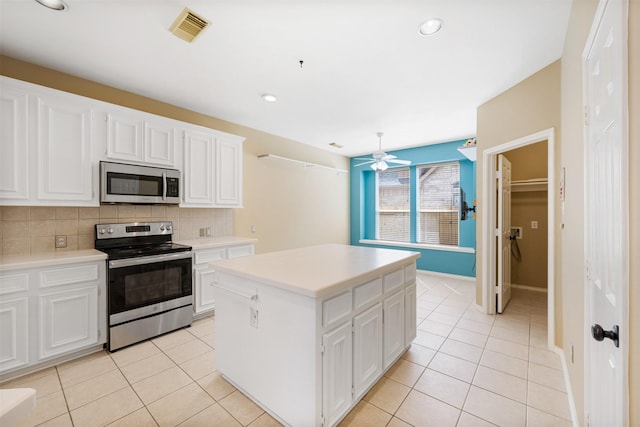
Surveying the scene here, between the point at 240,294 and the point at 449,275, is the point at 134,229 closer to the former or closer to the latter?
the point at 240,294

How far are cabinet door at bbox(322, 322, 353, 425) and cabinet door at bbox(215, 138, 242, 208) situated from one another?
2670 millimetres

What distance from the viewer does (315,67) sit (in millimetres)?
2545

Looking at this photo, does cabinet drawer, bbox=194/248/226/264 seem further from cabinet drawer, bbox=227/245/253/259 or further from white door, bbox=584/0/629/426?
white door, bbox=584/0/629/426

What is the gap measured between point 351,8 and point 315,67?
795 mm

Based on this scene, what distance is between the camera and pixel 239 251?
3582 millimetres

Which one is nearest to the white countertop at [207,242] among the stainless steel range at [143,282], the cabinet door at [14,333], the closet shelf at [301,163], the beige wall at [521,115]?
the stainless steel range at [143,282]

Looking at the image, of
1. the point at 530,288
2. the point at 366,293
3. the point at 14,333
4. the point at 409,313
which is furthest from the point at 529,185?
the point at 14,333

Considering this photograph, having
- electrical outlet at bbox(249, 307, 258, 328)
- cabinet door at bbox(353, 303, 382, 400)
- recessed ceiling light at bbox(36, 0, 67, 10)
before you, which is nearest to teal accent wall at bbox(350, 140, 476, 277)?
cabinet door at bbox(353, 303, 382, 400)

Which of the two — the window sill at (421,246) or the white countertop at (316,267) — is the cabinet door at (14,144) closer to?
the white countertop at (316,267)

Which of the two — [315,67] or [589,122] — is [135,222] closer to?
[315,67]

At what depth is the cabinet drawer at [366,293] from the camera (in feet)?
5.79

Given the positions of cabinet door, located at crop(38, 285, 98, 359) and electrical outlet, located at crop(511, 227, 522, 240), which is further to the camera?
electrical outlet, located at crop(511, 227, 522, 240)

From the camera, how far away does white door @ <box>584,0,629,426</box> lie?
830mm

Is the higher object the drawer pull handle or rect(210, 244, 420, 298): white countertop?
rect(210, 244, 420, 298): white countertop
